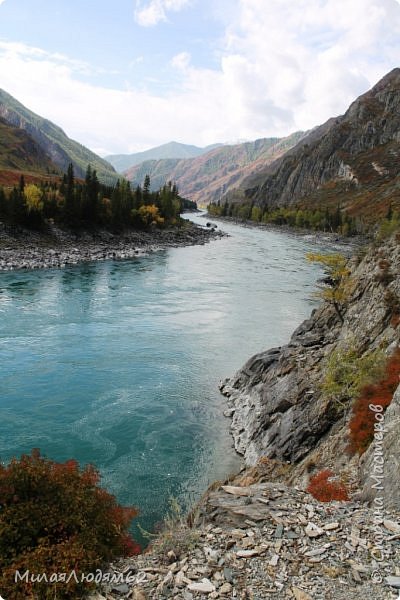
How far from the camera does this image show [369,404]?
17547mm

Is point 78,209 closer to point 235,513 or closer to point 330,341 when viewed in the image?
point 330,341

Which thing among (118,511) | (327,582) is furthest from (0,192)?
(327,582)

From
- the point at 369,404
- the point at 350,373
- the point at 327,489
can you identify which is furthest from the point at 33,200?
the point at 327,489

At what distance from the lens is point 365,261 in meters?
34.2

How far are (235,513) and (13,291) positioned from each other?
49649 mm

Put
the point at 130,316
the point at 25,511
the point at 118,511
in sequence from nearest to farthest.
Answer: the point at 25,511 → the point at 118,511 → the point at 130,316

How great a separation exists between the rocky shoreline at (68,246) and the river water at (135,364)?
6.63m

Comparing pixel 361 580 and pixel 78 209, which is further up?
pixel 78 209

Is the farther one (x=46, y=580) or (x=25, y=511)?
(x=25, y=511)

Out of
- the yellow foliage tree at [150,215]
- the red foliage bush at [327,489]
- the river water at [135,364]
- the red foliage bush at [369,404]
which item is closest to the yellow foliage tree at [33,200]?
the river water at [135,364]

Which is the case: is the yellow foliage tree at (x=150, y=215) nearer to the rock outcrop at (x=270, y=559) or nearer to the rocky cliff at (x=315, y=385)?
the rocky cliff at (x=315, y=385)

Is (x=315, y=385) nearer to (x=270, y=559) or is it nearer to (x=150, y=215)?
(x=270, y=559)

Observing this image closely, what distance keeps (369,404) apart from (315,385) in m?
7.10

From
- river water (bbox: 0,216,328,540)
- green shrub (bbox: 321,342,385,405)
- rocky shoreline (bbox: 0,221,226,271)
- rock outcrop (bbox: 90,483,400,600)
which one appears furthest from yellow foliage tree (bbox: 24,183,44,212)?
rock outcrop (bbox: 90,483,400,600)
